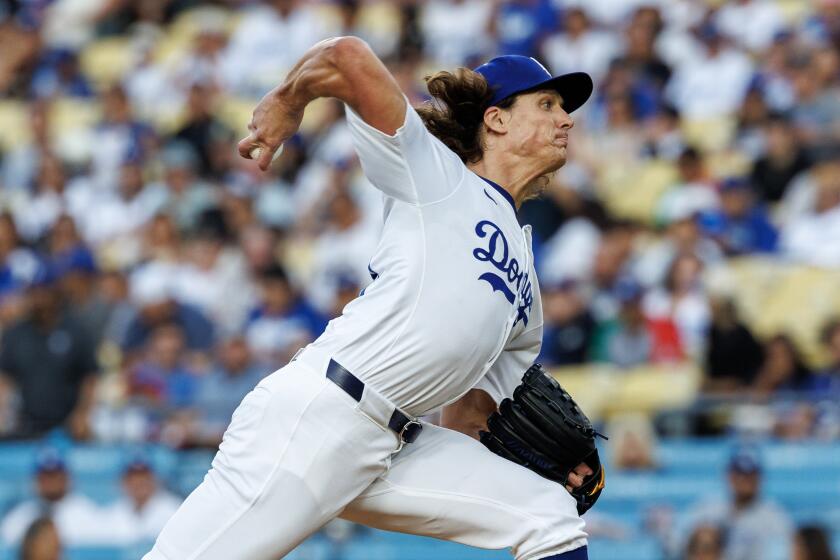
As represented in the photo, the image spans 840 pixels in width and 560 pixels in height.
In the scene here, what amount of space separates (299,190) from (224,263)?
1026mm

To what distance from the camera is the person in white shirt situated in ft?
12.3

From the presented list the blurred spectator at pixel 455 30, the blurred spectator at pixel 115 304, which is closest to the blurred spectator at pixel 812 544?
the blurred spectator at pixel 115 304

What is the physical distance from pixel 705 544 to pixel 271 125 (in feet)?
13.6

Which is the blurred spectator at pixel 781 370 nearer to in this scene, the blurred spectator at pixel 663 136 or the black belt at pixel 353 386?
the blurred spectator at pixel 663 136

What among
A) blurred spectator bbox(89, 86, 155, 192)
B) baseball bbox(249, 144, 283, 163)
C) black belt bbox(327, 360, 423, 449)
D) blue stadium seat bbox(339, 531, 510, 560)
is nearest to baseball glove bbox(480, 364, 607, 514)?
black belt bbox(327, 360, 423, 449)

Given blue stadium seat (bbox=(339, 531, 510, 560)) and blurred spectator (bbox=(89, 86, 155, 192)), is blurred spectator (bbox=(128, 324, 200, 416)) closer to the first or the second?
blue stadium seat (bbox=(339, 531, 510, 560))

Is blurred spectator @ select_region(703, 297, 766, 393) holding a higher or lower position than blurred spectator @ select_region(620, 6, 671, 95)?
lower

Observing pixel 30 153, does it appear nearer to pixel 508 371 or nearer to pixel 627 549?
pixel 627 549

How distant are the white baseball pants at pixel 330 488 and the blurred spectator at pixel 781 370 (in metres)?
3.94

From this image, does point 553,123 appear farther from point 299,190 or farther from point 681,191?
point 299,190

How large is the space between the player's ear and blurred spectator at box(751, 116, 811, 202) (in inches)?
207

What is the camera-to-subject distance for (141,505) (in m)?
8.06

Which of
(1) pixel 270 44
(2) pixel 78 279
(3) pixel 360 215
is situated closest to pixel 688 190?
(3) pixel 360 215

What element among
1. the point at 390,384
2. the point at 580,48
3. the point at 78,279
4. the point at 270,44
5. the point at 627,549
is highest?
the point at 580,48
